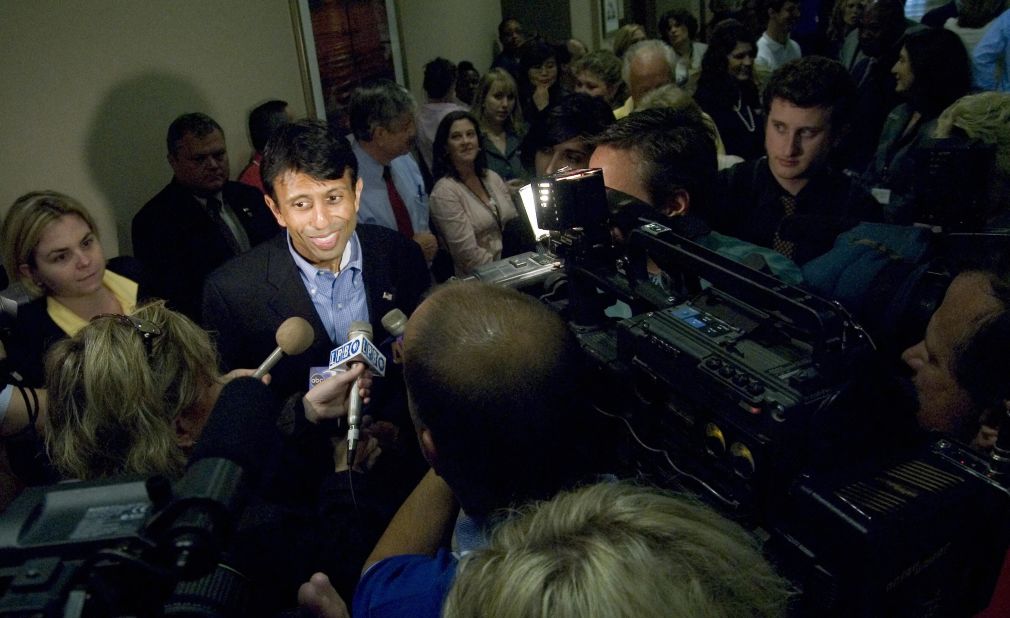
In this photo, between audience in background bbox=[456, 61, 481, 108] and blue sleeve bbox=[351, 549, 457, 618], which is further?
audience in background bbox=[456, 61, 481, 108]

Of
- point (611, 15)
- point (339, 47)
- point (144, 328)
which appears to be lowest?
point (144, 328)

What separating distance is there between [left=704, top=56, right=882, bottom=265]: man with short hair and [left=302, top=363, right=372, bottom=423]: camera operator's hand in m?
1.23

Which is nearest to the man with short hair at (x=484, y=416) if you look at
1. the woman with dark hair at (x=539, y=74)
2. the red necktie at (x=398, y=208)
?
the red necktie at (x=398, y=208)

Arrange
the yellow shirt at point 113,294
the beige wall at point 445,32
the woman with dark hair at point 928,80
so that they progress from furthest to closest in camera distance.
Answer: the beige wall at point 445,32 → the woman with dark hair at point 928,80 → the yellow shirt at point 113,294

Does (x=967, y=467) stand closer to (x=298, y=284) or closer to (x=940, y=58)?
Answer: (x=298, y=284)

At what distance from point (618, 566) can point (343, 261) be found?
1.47m

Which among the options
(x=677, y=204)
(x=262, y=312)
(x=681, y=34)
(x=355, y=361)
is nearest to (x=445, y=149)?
(x=262, y=312)

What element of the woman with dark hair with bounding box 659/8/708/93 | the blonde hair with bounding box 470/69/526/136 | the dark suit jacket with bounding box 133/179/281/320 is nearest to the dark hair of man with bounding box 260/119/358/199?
the dark suit jacket with bounding box 133/179/281/320

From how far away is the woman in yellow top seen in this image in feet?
6.12

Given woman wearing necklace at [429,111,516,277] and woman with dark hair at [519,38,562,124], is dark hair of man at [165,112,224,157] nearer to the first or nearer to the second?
woman wearing necklace at [429,111,516,277]

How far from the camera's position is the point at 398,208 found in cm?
301

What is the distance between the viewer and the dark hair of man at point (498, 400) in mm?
984

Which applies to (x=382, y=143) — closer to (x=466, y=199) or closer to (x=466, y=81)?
(x=466, y=199)

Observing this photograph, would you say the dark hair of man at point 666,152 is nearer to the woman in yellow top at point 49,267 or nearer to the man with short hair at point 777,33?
the woman in yellow top at point 49,267
